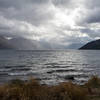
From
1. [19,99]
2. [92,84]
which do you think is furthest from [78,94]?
[92,84]

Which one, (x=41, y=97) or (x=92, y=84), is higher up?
(x=41, y=97)

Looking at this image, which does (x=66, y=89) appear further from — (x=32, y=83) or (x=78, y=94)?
(x=32, y=83)

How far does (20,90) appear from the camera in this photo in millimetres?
9180

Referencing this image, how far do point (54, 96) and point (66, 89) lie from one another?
39.5 inches

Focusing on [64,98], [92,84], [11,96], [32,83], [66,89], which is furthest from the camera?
[92,84]

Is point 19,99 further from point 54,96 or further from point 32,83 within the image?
point 32,83

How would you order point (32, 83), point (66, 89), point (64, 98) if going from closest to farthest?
point (64, 98), point (66, 89), point (32, 83)

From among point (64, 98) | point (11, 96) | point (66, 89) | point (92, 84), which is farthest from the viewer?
point (92, 84)

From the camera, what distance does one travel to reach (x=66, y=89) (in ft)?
31.7

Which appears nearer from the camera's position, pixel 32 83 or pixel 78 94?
pixel 78 94

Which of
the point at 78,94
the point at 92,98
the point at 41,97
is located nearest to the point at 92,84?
the point at 92,98

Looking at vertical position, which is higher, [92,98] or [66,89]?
[66,89]

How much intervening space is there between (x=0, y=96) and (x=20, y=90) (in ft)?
3.82

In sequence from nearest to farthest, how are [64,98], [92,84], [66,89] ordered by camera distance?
[64,98], [66,89], [92,84]
